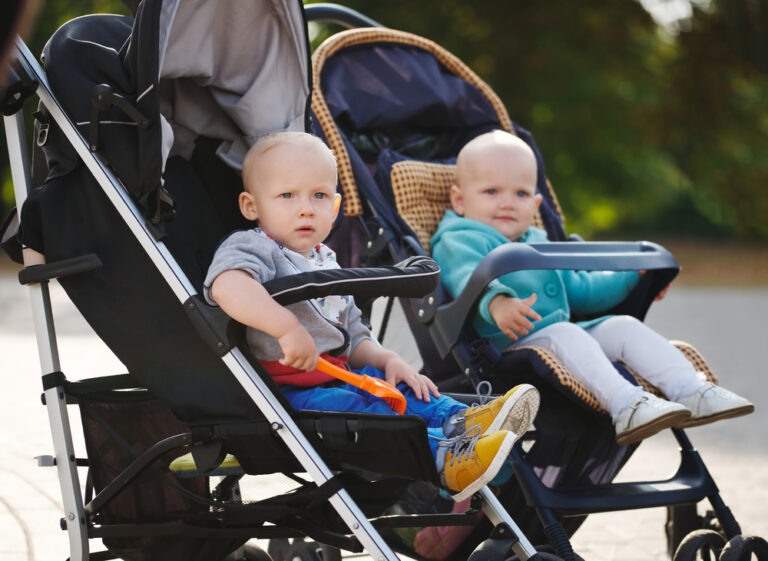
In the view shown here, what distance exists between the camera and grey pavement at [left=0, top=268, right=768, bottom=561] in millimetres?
3914

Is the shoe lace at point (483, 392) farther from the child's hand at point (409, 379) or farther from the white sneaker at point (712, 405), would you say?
the white sneaker at point (712, 405)

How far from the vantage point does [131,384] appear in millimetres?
2824

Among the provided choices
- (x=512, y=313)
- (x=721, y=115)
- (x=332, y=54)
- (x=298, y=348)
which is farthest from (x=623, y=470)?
(x=721, y=115)

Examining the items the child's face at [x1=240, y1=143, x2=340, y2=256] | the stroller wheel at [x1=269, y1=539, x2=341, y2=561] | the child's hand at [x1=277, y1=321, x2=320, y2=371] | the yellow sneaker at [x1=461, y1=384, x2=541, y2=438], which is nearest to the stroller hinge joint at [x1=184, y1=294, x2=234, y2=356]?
the child's hand at [x1=277, y1=321, x2=320, y2=371]

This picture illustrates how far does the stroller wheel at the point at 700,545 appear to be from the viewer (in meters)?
2.97

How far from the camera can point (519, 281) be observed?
3.44 metres

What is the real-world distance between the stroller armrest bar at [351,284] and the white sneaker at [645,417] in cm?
77

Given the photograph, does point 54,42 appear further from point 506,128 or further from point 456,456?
point 506,128

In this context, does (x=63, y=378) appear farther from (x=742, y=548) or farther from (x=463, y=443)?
(x=742, y=548)

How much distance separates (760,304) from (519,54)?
6239mm

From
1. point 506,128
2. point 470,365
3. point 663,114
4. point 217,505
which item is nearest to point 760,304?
point 663,114

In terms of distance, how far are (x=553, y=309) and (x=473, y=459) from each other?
113 centimetres

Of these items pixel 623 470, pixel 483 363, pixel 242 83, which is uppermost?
pixel 242 83

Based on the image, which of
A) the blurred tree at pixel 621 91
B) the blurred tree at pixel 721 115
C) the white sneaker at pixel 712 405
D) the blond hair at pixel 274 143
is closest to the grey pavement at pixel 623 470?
the blond hair at pixel 274 143
